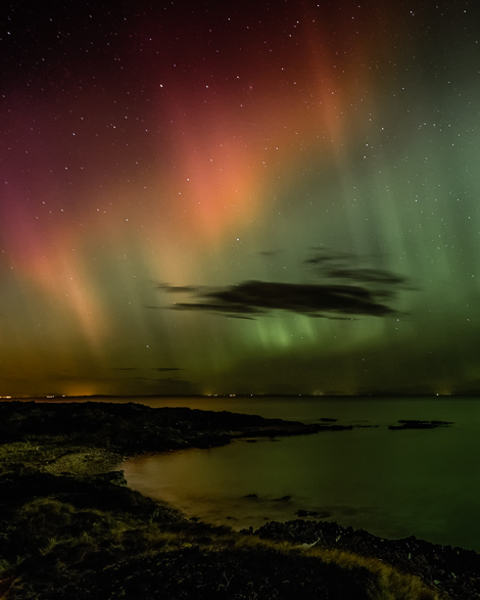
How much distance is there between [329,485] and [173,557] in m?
16.3

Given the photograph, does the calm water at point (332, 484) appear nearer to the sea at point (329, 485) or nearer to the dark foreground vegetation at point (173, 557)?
the sea at point (329, 485)

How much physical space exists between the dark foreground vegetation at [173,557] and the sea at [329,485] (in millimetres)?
3052

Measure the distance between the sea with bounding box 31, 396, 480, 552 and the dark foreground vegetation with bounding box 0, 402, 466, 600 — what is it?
305 centimetres

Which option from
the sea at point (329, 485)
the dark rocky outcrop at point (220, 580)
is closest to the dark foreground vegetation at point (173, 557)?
the dark rocky outcrop at point (220, 580)

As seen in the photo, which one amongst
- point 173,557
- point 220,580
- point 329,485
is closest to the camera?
point 220,580

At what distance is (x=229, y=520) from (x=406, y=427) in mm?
50395

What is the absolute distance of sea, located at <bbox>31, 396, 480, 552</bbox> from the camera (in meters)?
16.9

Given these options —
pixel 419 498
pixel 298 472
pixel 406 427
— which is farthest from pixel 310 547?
pixel 406 427

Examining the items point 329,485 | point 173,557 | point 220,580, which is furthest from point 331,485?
point 220,580

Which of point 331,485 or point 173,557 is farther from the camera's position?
point 331,485

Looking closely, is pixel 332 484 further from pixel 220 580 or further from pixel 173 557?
pixel 220 580

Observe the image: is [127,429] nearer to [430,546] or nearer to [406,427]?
[430,546]

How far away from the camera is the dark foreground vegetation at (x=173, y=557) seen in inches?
312

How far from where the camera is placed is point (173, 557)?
30.1 ft
